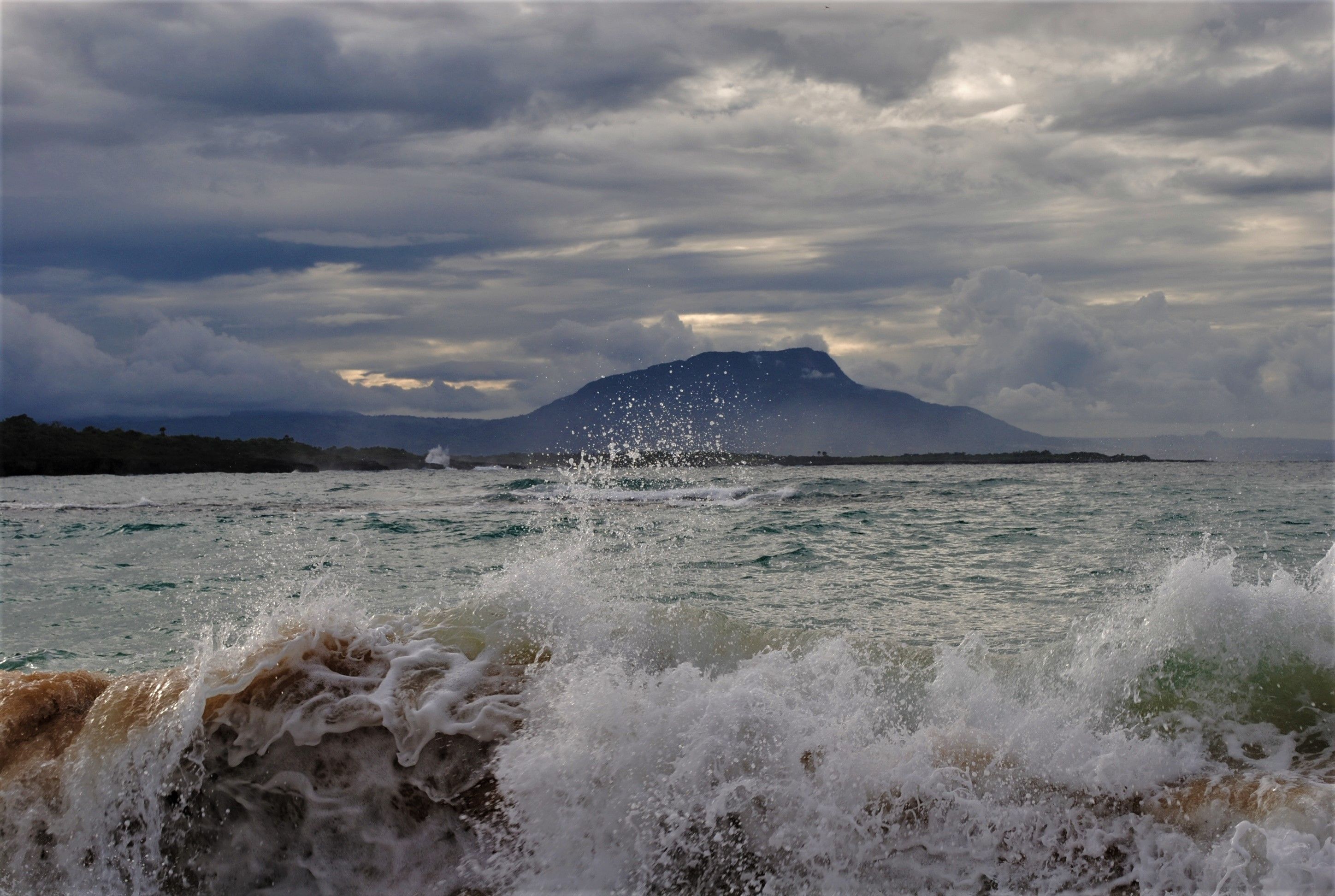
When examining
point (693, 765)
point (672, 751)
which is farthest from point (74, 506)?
point (693, 765)

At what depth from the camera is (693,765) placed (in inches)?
170

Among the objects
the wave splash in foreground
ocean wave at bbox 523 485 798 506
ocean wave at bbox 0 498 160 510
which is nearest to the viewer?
the wave splash in foreground

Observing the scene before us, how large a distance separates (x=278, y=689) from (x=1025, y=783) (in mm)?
4095

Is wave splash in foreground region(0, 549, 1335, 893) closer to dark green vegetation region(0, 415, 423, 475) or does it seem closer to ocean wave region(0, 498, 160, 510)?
ocean wave region(0, 498, 160, 510)

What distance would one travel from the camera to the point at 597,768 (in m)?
4.33

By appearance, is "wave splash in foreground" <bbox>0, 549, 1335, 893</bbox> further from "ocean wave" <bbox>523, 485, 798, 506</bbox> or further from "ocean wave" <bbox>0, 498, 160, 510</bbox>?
"ocean wave" <bbox>0, 498, 160, 510</bbox>

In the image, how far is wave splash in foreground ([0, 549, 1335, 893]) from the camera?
12.8 feet

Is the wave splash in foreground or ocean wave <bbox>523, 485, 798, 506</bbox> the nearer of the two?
the wave splash in foreground

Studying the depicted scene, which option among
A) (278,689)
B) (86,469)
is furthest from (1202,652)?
(86,469)

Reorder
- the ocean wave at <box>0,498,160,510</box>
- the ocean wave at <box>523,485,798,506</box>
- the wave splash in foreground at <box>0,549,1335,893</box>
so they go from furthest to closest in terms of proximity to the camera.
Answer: the ocean wave at <box>523,485,798,506</box> → the ocean wave at <box>0,498,160,510</box> → the wave splash in foreground at <box>0,549,1335,893</box>

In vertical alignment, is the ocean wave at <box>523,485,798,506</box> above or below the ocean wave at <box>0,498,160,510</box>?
above

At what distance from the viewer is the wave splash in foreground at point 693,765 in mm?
3895

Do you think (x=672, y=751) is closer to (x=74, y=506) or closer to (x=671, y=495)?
(x=671, y=495)

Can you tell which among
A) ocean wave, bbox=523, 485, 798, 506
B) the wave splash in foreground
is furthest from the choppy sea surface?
ocean wave, bbox=523, 485, 798, 506
